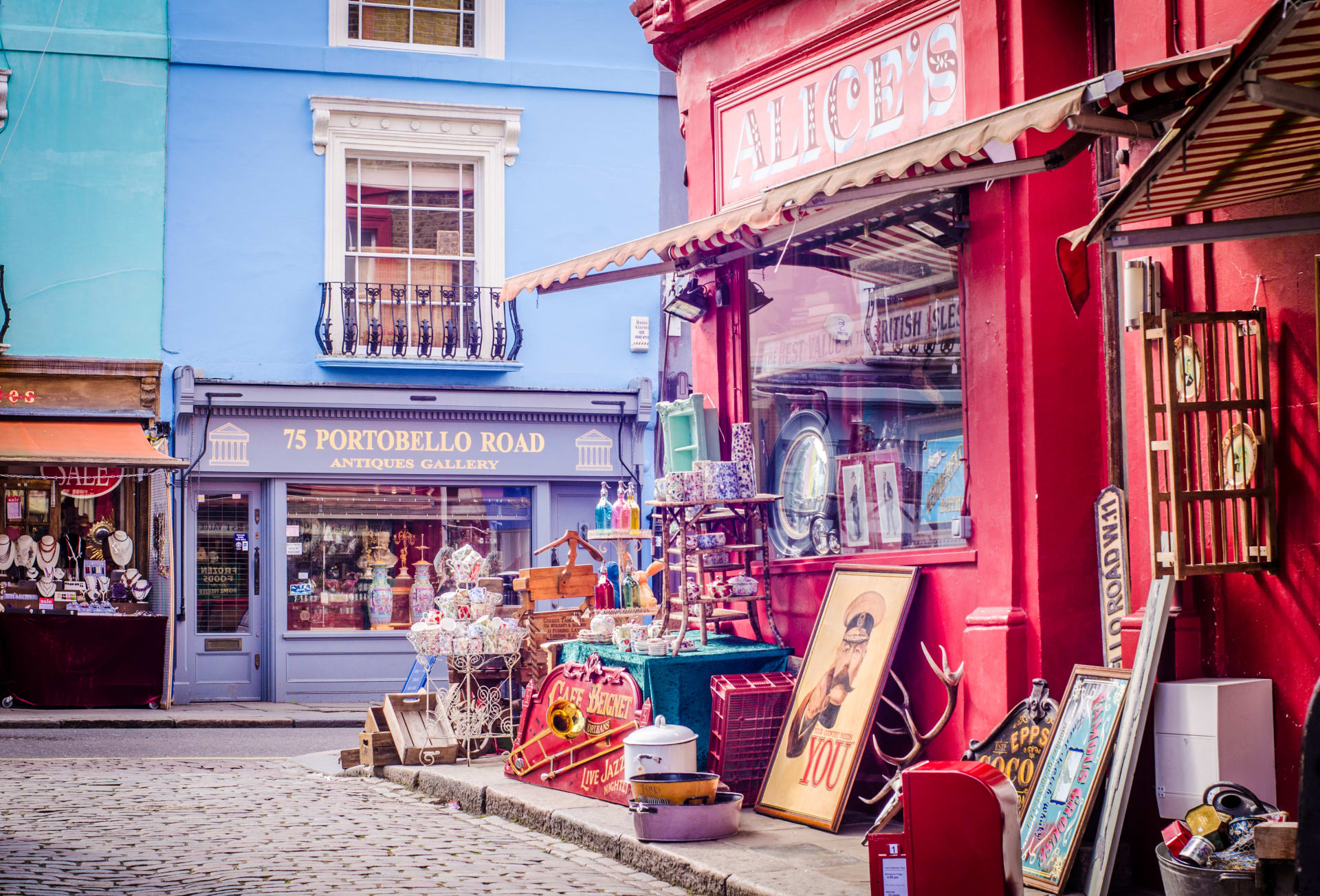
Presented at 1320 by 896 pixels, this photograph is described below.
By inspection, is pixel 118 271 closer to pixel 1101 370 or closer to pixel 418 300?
pixel 418 300

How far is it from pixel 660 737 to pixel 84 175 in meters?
11.4

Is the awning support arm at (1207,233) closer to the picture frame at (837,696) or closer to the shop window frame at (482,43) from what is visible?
the picture frame at (837,696)

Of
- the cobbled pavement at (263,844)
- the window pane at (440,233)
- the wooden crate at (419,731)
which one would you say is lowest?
the cobbled pavement at (263,844)

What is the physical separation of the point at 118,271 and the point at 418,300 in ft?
10.8

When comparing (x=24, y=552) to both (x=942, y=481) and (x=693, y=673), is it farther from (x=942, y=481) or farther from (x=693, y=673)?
(x=942, y=481)

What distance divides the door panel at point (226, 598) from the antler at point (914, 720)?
1008 cm

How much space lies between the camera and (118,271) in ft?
50.2

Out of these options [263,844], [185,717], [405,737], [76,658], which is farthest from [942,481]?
[76,658]

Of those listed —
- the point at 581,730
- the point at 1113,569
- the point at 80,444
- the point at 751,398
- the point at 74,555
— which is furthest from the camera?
the point at 74,555

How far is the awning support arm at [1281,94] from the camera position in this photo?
147 inches

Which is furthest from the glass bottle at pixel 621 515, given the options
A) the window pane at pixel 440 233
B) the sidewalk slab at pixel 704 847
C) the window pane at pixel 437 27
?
the window pane at pixel 437 27

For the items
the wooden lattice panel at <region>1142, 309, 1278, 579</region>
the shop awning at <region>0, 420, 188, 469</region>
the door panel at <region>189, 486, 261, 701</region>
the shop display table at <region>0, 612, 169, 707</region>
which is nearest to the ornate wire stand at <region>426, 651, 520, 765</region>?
the wooden lattice panel at <region>1142, 309, 1278, 579</region>

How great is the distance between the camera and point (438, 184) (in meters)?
16.5

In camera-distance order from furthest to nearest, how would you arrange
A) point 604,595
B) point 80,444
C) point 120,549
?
point 120,549
point 80,444
point 604,595
